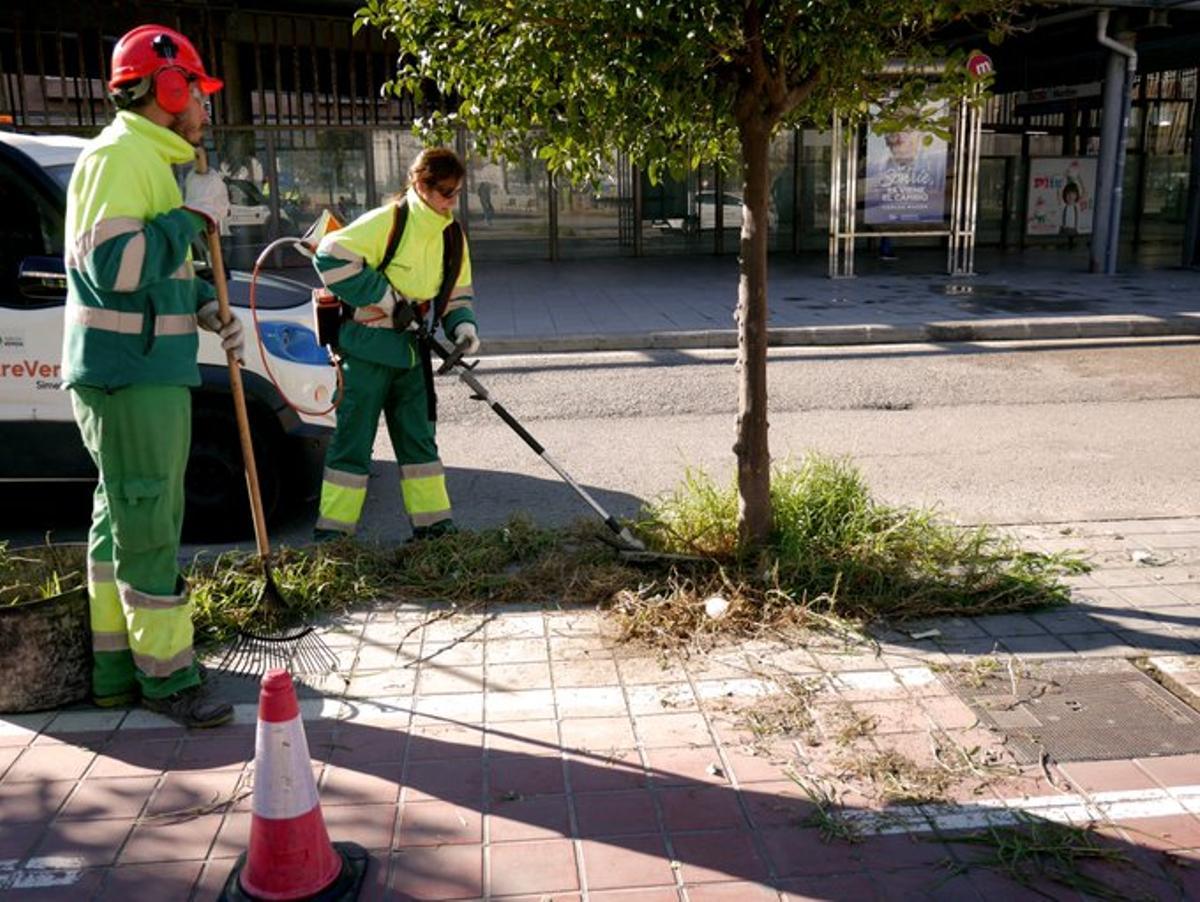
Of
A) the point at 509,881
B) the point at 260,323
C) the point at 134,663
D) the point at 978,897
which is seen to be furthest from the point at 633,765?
the point at 260,323

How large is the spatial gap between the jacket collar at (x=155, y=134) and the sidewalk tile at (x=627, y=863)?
252cm

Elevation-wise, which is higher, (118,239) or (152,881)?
(118,239)

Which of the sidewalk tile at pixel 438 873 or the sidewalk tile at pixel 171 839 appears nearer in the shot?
the sidewalk tile at pixel 438 873

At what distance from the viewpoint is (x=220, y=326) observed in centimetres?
408

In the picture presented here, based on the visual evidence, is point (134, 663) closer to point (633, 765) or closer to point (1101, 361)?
point (633, 765)

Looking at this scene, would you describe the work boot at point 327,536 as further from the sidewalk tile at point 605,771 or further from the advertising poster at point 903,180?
the advertising poster at point 903,180

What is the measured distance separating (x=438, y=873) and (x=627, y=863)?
0.51m

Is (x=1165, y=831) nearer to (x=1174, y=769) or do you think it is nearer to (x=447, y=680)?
(x=1174, y=769)

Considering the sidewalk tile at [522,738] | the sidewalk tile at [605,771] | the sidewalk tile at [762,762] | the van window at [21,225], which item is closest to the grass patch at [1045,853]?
the sidewalk tile at [762,762]

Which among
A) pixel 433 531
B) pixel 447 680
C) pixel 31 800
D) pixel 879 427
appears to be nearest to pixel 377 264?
pixel 433 531

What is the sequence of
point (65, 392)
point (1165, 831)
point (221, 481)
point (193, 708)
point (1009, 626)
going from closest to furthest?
point (1165, 831) < point (193, 708) < point (1009, 626) < point (65, 392) < point (221, 481)

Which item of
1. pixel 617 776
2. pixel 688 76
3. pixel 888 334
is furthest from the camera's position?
pixel 888 334

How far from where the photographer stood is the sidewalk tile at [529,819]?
329cm

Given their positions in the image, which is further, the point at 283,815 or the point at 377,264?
the point at 377,264
